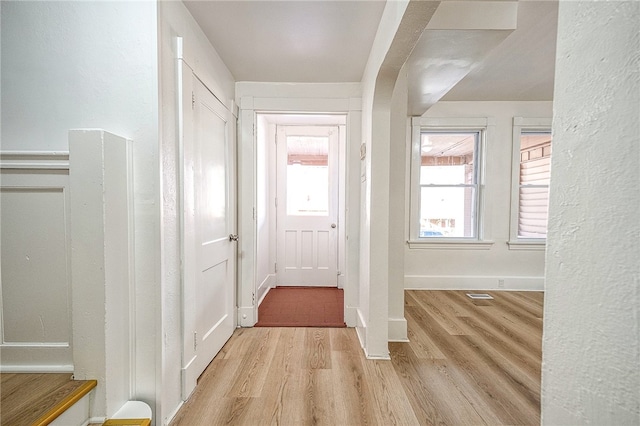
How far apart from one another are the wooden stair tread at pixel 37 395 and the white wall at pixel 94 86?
0.25m

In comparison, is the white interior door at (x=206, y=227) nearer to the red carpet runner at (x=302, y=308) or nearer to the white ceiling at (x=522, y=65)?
the red carpet runner at (x=302, y=308)

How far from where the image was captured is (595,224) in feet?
1.16

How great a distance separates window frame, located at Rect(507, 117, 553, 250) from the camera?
3578 millimetres

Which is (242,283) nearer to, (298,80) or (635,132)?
(298,80)

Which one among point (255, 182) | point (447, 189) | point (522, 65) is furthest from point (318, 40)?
point (447, 189)

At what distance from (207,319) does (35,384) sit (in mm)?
889

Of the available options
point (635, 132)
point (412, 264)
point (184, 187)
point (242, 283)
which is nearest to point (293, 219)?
point (242, 283)

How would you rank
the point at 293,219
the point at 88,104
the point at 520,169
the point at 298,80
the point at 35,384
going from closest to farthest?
1. the point at 35,384
2. the point at 88,104
3. the point at 298,80
4. the point at 520,169
5. the point at 293,219

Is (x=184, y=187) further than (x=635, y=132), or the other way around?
(x=184, y=187)

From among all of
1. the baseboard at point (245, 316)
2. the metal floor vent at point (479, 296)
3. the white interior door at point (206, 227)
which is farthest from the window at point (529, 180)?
the white interior door at point (206, 227)

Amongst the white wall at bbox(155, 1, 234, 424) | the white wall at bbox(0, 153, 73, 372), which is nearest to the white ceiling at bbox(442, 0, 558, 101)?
the white wall at bbox(155, 1, 234, 424)

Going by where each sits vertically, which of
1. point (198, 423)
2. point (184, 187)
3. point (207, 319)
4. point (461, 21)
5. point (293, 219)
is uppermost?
point (461, 21)

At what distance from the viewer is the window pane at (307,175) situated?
3951mm

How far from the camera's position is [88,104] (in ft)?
4.39
